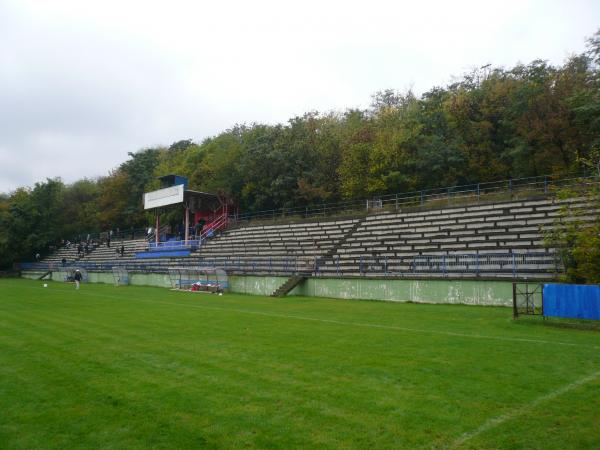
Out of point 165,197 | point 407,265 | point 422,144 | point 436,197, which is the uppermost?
point 422,144

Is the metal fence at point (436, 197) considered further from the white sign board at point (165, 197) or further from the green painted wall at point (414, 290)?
the green painted wall at point (414, 290)

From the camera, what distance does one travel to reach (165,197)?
47.3m

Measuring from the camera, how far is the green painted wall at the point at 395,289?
764 inches

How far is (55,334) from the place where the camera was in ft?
39.0

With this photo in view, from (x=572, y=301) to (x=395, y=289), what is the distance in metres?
10.2

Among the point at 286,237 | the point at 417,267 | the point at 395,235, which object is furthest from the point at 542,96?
the point at 286,237

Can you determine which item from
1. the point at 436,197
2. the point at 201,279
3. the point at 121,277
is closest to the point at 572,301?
the point at 436,197

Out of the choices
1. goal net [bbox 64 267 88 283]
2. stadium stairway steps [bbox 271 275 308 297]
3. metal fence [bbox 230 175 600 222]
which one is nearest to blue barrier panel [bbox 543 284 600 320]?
metal fence [bbox 230 175 600 222]

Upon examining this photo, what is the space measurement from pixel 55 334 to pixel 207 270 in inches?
758

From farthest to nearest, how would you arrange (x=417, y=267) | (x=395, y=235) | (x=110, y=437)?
(x=395, y=235) → (x=417, y=267) → (x=110, y=437)

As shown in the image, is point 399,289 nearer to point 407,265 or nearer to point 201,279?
point 407,265

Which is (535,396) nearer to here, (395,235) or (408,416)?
(408,416)

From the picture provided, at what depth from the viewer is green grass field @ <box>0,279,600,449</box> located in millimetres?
5160

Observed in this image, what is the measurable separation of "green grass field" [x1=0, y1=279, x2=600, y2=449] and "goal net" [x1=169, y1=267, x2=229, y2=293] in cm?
1748
